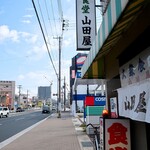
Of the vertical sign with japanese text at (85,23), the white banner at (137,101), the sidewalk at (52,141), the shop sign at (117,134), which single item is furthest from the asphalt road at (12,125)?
the white banner at (137,101)

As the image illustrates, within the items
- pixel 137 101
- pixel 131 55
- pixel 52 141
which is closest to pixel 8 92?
pixel 52 141

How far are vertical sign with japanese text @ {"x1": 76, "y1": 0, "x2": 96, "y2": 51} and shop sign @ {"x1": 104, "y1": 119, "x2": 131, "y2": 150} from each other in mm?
4884

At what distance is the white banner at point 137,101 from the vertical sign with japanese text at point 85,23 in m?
5.17

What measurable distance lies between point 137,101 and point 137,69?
1135 millimetres

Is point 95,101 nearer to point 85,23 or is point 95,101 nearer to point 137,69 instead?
point 85,23

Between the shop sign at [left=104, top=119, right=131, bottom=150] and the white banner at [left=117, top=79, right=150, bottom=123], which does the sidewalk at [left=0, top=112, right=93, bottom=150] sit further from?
the white banner at [left=117, top=79, right=150, bottom=123]

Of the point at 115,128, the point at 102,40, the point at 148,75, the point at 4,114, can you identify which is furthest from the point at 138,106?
the point at 4,114

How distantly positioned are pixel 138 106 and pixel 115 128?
207cm

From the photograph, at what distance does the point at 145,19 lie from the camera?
584cm

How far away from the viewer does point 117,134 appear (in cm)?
726

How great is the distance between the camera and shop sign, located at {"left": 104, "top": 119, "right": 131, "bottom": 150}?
718 centimetres

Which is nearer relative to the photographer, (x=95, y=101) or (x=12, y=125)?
(x=95, y=101)

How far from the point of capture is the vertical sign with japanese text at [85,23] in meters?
11.6

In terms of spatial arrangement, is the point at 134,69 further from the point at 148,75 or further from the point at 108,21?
the point at 108,21
